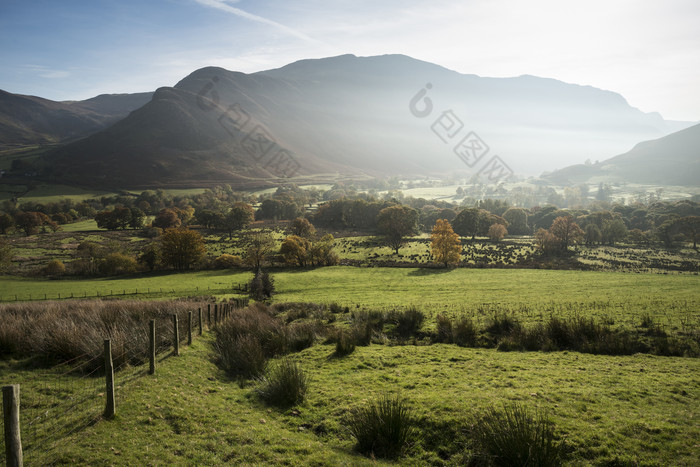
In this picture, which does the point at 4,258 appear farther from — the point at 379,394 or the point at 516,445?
the point at 516,445

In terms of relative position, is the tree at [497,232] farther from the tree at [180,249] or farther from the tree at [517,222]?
the tree at [180,249]

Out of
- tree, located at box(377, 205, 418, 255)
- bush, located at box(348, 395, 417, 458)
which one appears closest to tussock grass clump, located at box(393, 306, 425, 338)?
bush, located at box(348, 395, 417, 458)

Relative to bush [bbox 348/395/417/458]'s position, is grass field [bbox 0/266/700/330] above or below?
below

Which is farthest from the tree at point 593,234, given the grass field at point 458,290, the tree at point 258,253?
the tree at point 258,253

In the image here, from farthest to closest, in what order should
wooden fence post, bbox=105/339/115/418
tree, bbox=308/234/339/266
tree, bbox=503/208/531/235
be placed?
tree, bbox=503/208/531/235 < tree, bbox=308/234/339/266 < wooden fence post, bbox=105/339/115/418

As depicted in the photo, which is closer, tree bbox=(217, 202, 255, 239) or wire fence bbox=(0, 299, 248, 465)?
wire fence bbox=(0, 299, 248, 465)

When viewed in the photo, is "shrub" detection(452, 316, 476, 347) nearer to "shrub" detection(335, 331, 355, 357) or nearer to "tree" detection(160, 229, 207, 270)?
"shrub" detection(335, 331, 355, 357)

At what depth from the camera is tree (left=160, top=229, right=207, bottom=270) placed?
59.4 m

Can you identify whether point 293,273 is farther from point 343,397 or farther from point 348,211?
point 348,211

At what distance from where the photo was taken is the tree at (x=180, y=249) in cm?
5938

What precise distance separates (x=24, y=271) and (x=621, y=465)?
77720 mm

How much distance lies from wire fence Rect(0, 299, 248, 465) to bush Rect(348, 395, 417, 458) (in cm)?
537

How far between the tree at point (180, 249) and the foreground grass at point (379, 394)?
52816mm

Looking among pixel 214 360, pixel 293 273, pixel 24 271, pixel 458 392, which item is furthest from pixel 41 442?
pixel 24 271
